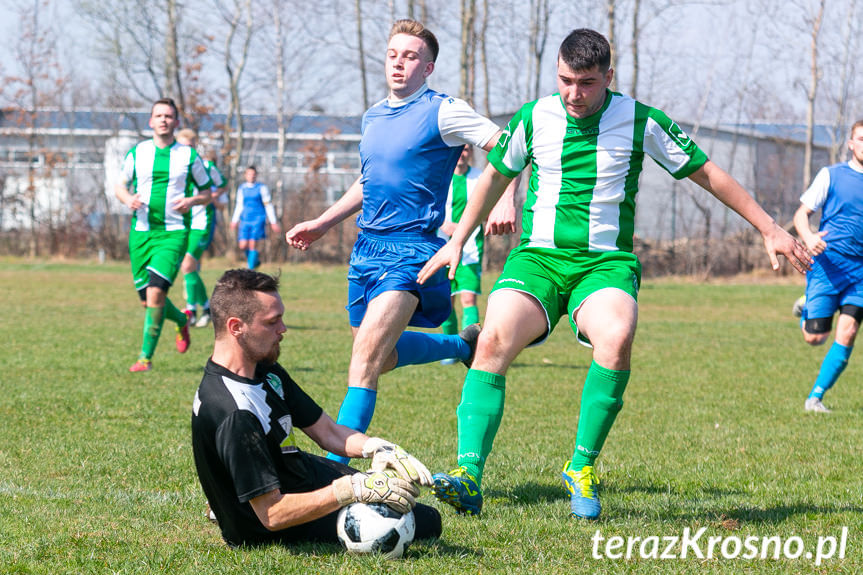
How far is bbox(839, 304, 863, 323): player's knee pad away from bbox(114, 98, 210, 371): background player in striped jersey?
5764 mm

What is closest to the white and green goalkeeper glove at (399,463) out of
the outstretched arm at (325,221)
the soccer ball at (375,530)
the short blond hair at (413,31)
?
the soccer ball at (375,530)

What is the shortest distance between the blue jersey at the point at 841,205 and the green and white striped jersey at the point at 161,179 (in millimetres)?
5632

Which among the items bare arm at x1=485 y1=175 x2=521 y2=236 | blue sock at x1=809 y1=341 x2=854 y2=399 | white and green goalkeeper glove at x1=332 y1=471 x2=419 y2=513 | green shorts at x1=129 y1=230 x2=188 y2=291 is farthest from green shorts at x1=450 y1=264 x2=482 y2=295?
white and green goalkeeper glove at x1=332 y1=471 x2=419 y2=513

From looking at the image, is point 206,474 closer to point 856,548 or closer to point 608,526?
point 608,526

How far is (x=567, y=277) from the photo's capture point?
4844mm

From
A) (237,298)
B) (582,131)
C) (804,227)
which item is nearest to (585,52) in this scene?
(582,131)

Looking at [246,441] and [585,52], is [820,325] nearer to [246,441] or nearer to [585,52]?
[585,52]

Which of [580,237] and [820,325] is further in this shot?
[820,325]

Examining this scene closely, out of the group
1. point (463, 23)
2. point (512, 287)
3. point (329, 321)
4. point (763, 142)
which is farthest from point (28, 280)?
point (763, 142)

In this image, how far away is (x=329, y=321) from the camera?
15.1 m

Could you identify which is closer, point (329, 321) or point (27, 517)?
point (27, 517)

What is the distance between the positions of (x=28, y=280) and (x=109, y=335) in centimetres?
1067

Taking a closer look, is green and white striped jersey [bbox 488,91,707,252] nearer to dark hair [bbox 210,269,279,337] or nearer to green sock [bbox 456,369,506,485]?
green sock [bbox 456,369,506,485]

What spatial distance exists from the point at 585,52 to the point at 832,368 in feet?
15.7
